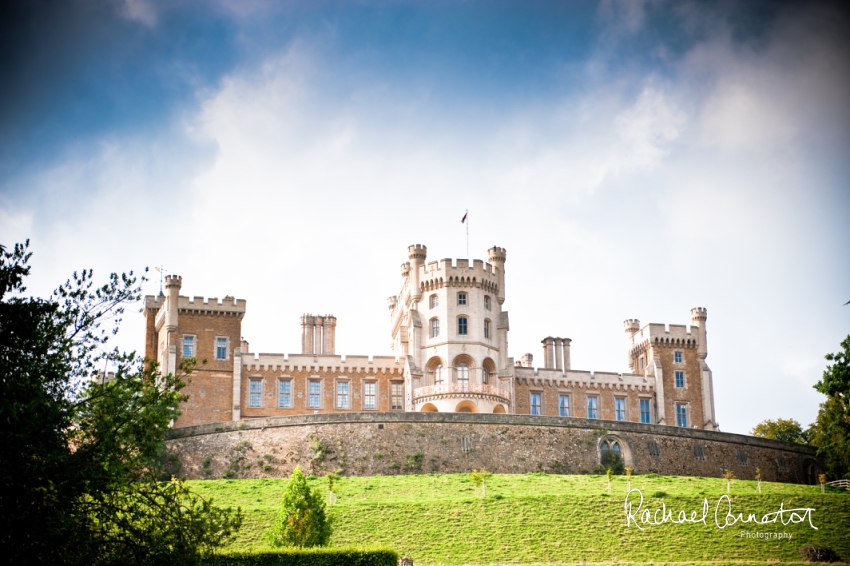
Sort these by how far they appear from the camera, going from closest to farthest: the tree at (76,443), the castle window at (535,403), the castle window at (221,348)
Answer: the tree at (76,443)
the castle window at (221,348)
the castle window at (535,403)

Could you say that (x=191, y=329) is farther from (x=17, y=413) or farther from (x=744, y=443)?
(x=17, y=413)

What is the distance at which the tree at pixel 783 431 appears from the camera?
66250 mm

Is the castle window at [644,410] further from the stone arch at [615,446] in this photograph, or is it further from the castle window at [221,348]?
the castle window at [221,348]

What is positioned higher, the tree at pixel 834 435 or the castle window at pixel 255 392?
the castle window at pixel 255 392

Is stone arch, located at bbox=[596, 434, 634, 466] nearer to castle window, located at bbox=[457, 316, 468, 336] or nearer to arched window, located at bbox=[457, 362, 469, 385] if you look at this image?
arched window, located at bbox=[457, 362, 469, 385]

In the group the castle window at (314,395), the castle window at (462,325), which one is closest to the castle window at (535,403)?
the castle window at (462,325)

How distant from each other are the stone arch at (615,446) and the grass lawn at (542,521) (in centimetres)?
433

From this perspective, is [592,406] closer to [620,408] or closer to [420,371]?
[620,408]

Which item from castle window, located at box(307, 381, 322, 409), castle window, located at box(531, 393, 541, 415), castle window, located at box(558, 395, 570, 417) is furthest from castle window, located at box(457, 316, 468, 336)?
castle window, located at box(307, 381, 322, 409)

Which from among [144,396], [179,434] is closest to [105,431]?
[144,396]

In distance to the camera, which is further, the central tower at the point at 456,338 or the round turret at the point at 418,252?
the round turret at the point at 418,252

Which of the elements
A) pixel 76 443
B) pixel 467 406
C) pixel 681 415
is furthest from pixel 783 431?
pixel 76 443

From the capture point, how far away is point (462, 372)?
6281 centimetres

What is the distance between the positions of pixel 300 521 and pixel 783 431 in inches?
1626
